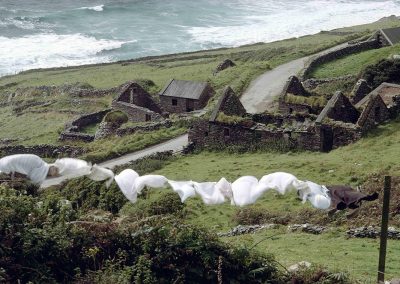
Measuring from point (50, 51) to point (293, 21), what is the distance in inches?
1532

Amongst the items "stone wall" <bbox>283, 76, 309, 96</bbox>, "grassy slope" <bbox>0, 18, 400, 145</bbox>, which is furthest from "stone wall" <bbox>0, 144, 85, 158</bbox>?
"stone wall" <bbox>283, 76, 309, 96</bbox>

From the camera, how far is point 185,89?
50.5m

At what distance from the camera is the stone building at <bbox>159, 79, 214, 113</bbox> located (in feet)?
162

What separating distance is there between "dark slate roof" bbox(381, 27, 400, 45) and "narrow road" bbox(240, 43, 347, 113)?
6.13 metres

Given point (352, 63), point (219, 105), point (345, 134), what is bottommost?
point (345, 134)

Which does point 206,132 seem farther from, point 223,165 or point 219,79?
point 219,79

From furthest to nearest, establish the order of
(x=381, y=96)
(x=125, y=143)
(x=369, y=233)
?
(x=125, y=143) < (x=381, y=96) < (x=369, y=233)

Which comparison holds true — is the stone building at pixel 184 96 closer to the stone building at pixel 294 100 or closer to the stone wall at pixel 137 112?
the stone wall at pixel 137 112

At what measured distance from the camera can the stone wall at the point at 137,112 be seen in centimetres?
4731

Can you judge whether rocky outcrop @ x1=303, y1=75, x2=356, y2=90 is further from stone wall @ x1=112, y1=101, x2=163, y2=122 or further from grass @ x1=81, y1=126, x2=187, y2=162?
grass @ x1=81, y1=126, x2=187, y2=162

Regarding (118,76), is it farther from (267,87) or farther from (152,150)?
(152,150)

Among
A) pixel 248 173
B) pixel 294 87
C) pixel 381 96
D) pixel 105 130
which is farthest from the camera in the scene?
pixel 105 130

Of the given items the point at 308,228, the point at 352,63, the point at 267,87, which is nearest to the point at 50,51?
the point at 267,87

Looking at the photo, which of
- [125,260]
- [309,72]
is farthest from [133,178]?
[309,72]
